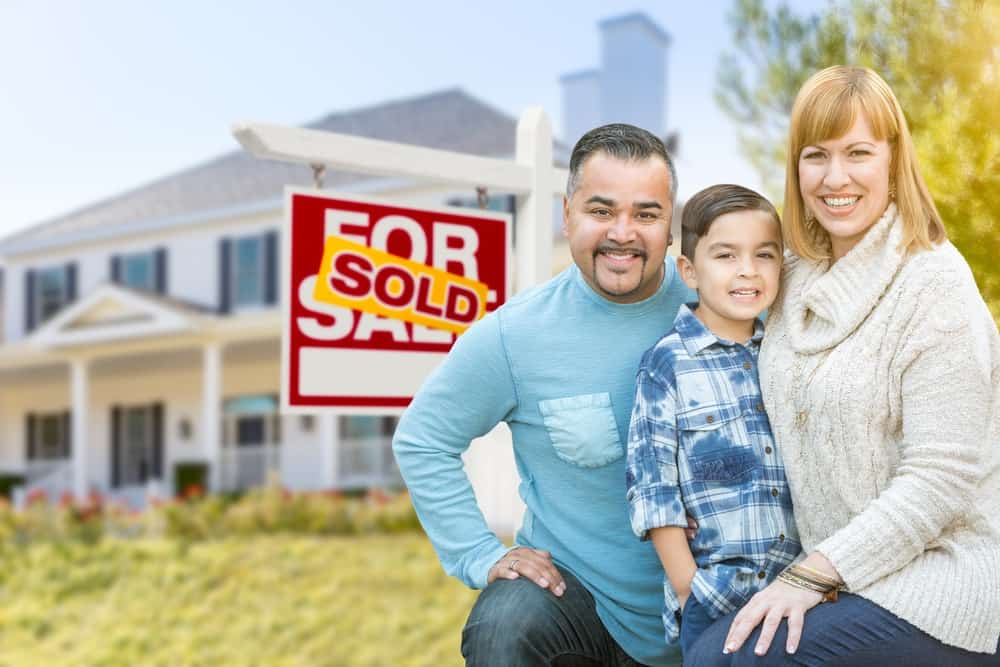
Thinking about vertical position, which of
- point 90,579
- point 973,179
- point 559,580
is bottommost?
point 90,579

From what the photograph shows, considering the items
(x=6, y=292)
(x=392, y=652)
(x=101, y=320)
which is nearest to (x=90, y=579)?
(x=392, y=652)

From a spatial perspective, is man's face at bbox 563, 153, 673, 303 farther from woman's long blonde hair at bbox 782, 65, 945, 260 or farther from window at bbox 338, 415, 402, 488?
window at bbox 338, 415, 402, 488

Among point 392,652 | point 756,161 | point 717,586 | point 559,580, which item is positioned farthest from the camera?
point 392,652

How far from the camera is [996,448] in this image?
2357 millimetres

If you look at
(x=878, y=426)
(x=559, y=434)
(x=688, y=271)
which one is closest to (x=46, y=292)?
(x=559, y=434)

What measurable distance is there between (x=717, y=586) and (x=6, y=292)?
78.4 ft

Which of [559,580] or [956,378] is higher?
[956,378]

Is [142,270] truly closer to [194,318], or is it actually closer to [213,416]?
[194,318]

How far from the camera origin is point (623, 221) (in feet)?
9.55

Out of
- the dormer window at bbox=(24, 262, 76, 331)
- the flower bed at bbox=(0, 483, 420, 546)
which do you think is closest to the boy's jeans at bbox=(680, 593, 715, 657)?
the flower bed at bbox=(0, 483, 420, 546)

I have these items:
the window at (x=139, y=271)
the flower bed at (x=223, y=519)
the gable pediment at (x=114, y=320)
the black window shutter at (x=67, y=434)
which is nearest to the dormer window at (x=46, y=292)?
the window at (x=139, y=271)

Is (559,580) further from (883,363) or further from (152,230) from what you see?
(152,230)

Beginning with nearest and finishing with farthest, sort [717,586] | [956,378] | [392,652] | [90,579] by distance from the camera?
[956,378] < [717,586] < [392,652] < [90,579]

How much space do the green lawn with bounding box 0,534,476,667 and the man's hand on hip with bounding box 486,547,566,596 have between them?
6.09 m
